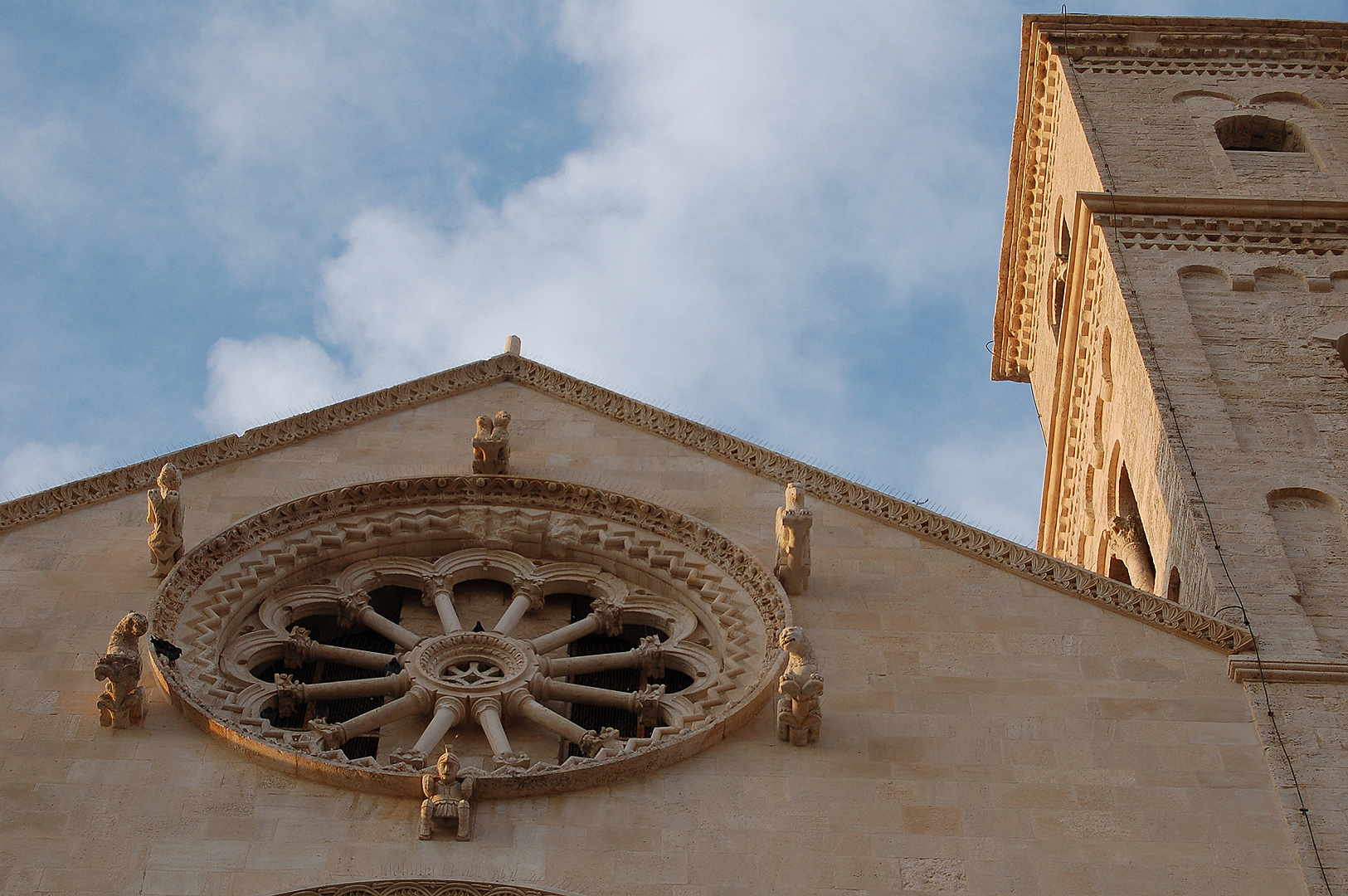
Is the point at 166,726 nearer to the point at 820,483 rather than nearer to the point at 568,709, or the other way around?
the point at 568,709

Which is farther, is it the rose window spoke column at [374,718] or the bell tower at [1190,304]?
the bell tower at [1190,304]

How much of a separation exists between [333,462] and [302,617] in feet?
7.14

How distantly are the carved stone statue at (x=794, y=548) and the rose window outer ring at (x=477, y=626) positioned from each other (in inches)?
6.7

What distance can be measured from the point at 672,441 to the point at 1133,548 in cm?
788

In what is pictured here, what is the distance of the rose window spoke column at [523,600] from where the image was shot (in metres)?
18.9

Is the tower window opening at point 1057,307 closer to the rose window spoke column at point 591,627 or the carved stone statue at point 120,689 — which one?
the rose window spoke column at point 591,627

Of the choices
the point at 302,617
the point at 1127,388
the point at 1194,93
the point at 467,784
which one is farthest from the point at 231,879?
the point at 1194,93

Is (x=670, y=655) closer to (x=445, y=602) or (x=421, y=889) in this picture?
(x=445, y=602)

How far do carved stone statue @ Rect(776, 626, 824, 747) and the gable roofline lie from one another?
3.30 meters

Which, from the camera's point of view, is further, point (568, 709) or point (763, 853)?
point (568, 709)

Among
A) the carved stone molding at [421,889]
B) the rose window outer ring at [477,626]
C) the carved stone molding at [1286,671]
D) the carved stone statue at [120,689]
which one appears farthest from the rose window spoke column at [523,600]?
the carved stone molding at [1286,671]

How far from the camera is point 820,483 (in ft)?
67.1

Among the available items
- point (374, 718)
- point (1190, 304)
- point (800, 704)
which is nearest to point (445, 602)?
point (374, 718)

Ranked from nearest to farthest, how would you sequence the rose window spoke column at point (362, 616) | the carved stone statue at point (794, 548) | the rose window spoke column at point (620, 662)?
the rose window spoke column at point (620, 662), the carved stone statue at point (794, 548), the rose window spoke column at point (362, 616)
